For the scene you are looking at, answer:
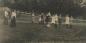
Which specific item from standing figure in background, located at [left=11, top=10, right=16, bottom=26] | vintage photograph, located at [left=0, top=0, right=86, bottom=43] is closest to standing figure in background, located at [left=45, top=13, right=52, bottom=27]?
vintage photograph, located at [left=0, top=0, right=86, bottom=43]

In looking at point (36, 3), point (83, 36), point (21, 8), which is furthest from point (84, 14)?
point (21, 8)

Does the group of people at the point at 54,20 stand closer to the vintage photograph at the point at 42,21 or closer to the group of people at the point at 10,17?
the vintage photograph at the point at 42,21

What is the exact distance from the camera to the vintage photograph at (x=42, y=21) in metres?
2.49

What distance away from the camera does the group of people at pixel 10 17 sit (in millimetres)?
2498

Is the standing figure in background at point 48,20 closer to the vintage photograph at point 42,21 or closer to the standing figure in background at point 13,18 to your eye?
the vintage photograph at point 42,21

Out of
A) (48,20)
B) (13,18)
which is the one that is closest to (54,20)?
(48,20)

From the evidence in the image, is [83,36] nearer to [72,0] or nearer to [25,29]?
[72,0]

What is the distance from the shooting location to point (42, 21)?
2584 millimetres

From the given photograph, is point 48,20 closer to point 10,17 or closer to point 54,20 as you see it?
point 54,20

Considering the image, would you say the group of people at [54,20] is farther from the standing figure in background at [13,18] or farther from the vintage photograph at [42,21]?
the standing figure in background at [13,18]

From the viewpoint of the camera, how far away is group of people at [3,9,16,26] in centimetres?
250

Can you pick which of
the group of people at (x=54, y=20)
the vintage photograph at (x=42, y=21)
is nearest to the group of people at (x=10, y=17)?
the vintage photograph at (x=42, y=21)

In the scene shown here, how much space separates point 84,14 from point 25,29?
784mm

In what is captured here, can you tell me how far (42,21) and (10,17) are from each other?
0.40 meters
